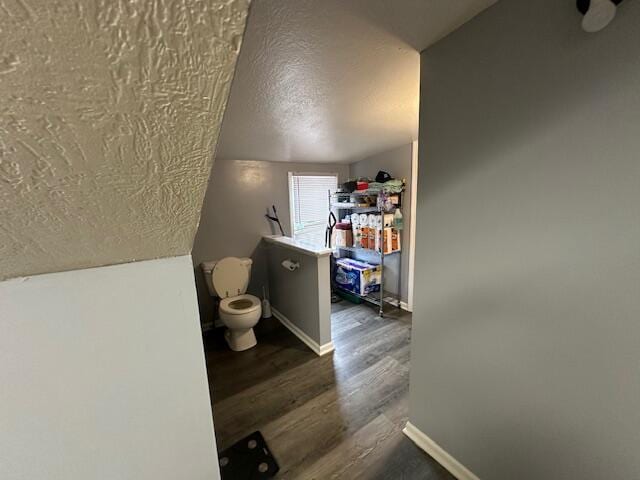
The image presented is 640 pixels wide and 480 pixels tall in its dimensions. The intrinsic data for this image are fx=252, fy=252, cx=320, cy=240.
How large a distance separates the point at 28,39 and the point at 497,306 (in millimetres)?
1277

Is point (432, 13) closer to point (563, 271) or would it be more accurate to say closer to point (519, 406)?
point (563, 271)

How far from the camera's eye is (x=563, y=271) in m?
0.81

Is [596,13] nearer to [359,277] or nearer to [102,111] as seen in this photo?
[102,111]

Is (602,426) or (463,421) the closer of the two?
(602,426)

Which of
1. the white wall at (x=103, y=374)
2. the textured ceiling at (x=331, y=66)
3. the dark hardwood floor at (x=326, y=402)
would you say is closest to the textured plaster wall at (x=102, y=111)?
the white wall at (x=103, y=374)

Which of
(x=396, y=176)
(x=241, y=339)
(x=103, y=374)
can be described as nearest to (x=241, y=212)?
(x=241, y=339)

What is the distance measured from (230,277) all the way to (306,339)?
92 centimetres

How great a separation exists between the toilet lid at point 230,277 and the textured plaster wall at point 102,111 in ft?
6.20

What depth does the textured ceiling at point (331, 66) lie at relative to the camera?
852 mm

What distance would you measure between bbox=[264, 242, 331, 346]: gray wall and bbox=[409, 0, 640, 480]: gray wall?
3.35 ft

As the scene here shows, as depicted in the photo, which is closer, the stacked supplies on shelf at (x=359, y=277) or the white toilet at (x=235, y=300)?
the white toilet at (x=235, y=300)

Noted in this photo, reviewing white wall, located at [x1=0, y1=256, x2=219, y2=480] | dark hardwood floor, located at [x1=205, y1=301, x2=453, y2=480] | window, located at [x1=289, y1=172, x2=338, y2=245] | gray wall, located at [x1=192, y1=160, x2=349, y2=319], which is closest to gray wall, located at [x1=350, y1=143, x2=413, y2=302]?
window, located at [x1=289, y1=172, x2=338, y2=245]

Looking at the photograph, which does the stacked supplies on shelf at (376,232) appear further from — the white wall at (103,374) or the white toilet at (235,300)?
the white wall at (103,374)

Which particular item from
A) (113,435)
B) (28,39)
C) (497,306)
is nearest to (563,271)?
(497,306)
